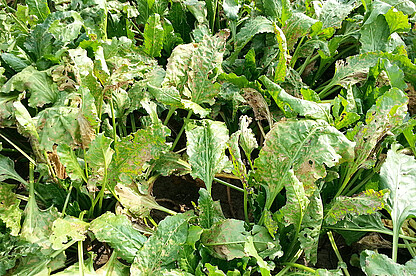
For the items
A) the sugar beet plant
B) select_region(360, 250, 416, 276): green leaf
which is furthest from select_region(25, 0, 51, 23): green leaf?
select_region(360, 250, 416, 276): green leaf

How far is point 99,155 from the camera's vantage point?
128 centimetres

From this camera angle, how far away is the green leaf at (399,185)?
1361mm

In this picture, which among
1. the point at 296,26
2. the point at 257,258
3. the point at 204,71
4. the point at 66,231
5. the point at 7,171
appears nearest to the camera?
the point at 257,258

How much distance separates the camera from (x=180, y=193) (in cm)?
166

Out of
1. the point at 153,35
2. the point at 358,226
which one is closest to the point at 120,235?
the point at 358,226

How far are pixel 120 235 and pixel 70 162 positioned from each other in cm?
29

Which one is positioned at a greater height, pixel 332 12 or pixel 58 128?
pixel 332 12

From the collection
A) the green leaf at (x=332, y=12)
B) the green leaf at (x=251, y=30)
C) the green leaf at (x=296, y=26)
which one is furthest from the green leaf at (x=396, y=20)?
the green leaf at (x=251, y=30)

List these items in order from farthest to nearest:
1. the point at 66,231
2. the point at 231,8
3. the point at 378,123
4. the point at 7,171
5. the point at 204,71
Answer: the point at 231,8 < the point at 204,71 < the point at 7,171 < the point at 378,123 < the point at 66,231

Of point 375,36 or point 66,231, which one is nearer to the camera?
point 66,231

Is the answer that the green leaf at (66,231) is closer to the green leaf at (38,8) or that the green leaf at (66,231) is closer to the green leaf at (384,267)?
the green leaf at (384,267)

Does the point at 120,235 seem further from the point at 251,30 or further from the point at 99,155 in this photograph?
the point at 251,30

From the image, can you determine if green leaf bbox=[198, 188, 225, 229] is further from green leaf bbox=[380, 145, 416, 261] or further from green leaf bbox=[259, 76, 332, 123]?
green leaf bbox=[380, 145, 416, 261]

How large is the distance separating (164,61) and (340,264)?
1231mm
